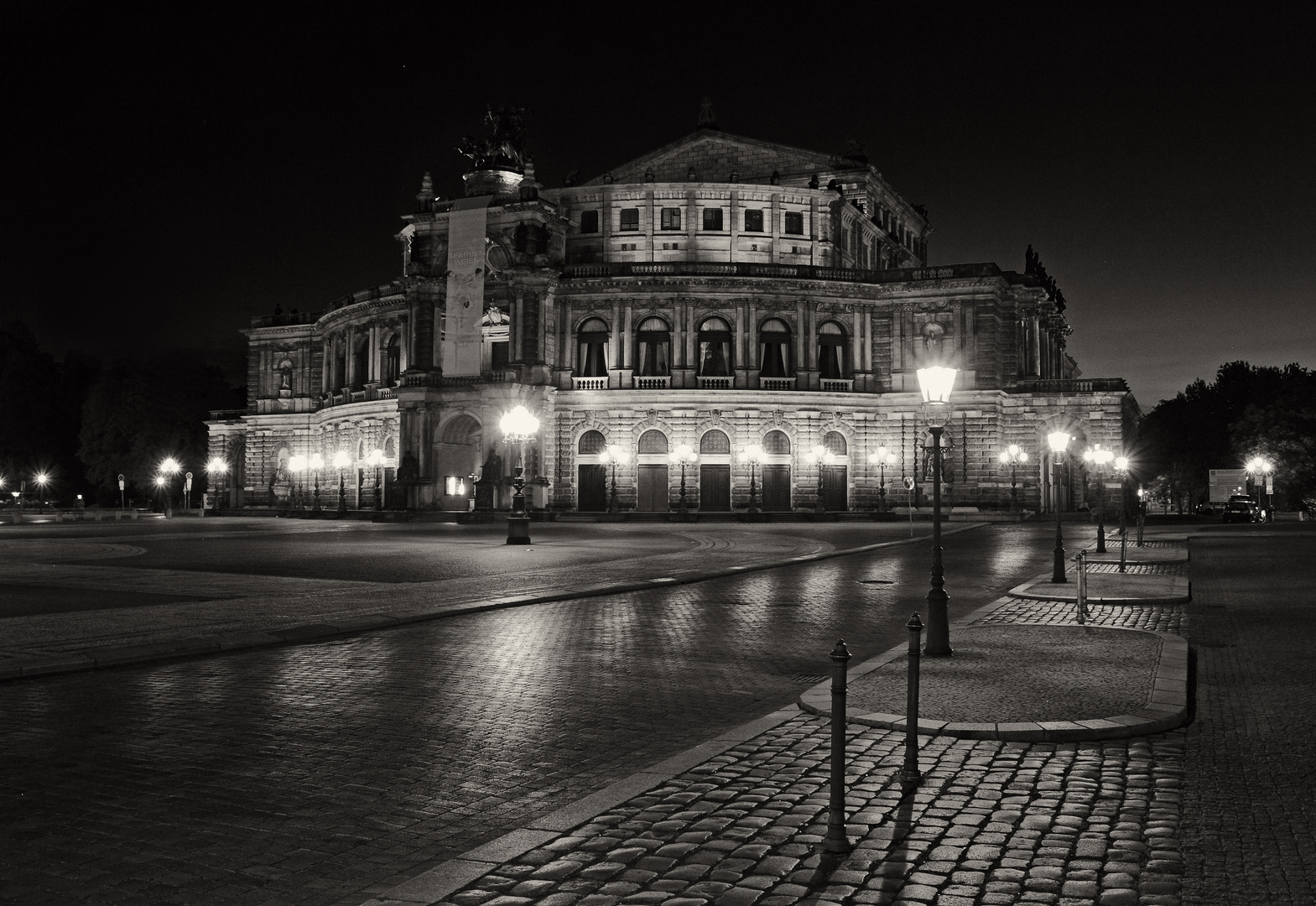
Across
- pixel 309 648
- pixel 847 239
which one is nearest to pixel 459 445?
pixel 847 239

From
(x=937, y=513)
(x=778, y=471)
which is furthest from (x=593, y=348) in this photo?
(x=937, y=513)

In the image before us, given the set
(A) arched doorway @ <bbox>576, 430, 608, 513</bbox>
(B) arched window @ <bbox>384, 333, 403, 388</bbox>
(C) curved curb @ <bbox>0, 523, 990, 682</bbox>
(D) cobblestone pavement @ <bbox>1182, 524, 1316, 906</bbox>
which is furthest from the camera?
(B) arched window @ <bbox>384, 333, 403, 388</bbox>

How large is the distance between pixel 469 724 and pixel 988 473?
215 ft

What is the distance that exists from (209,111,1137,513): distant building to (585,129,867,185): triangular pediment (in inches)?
175

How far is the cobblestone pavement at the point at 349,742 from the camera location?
6.25 m

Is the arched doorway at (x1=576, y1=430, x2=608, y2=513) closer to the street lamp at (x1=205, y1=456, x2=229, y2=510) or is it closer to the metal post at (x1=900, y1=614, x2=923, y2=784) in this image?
the street lamp at (x1=205, y1=456, x2=229, y2=510)

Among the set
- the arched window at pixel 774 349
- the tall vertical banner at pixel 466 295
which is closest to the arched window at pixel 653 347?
the arched window at pixel 774 349

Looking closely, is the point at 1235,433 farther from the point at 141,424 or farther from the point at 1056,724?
the point at 1056,724

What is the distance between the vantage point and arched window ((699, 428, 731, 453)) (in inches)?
2790

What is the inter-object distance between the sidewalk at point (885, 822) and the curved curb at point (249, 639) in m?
7.71

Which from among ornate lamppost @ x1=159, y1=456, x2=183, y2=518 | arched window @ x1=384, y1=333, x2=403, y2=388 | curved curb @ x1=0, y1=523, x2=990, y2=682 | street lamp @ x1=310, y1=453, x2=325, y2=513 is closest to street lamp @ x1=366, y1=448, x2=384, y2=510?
arched window @ x1=384, y1=333, x2=403, y2=388

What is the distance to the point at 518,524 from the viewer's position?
124ft

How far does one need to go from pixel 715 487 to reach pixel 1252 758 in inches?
2450

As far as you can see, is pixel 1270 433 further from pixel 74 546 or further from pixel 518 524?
pixel 74 546
